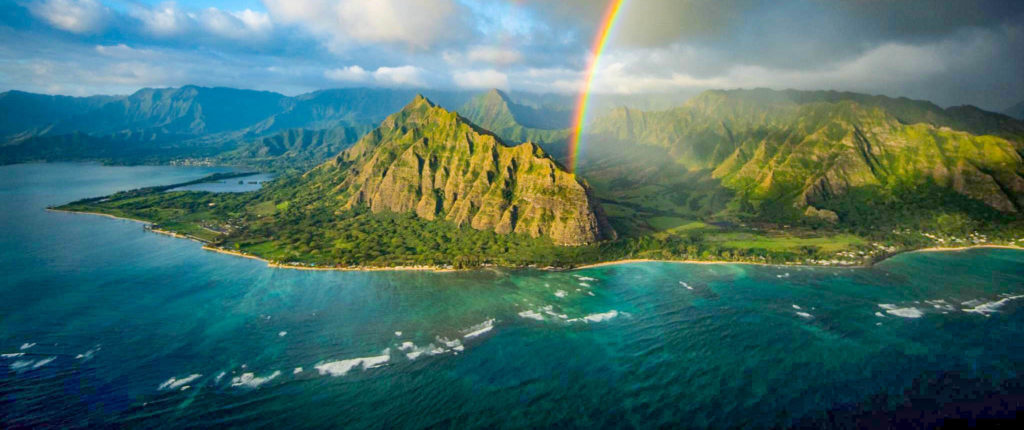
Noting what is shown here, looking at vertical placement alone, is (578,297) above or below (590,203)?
below

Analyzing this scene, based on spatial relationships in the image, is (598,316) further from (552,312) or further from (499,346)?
(499,346)

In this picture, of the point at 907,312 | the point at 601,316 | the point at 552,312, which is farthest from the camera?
the point at 552,312

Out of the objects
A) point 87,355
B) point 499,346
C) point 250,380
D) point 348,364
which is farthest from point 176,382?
point 499,346

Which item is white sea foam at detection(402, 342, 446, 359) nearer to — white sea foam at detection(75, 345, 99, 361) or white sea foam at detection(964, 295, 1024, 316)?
white sea foam at detection(75, 345, 99, 361)

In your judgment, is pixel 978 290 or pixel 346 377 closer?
pixel 346 377

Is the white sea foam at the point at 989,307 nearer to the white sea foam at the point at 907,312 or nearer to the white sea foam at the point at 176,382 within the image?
the white sea foam at the point at 907,312

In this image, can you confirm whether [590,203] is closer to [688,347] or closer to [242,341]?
[688,347]

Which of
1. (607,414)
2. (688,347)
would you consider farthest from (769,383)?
(607,414)

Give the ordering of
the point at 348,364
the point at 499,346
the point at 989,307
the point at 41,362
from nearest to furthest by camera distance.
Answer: the point at 41,362, the point at 348,364, the point at 499,346, the point at 989,307
